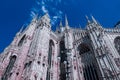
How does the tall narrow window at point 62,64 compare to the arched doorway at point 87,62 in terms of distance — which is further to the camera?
the tall narrow window at point 62,64

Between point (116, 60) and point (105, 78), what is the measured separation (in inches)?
131

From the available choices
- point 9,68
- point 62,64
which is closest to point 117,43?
point 62,64

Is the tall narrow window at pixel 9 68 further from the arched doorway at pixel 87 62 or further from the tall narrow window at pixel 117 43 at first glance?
the tall narrow window at pixel 117 43

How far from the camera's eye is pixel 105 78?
14.2 meters

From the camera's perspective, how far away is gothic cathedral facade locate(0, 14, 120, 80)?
1500cm

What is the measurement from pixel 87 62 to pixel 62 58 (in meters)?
4.08

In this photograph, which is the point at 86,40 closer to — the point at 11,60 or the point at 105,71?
the point at 105,71

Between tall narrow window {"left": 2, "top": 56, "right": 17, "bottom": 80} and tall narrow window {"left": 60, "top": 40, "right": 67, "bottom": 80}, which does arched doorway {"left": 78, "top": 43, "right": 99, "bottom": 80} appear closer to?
tall narrow window {"left": 60, "top": 40, "right": 67, "bottom": 80}

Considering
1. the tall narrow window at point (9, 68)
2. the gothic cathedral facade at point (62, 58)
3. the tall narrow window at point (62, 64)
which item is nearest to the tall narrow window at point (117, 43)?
the gothic cathedral facade at point (62, 58)

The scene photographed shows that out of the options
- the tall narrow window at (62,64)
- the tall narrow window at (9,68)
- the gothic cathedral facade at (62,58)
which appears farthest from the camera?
the tall narrow window at (62,64)

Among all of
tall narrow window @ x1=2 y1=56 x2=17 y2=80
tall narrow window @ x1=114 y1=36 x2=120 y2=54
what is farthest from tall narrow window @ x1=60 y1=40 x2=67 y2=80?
tall narrow window @ x1=114 y1=36 x2=120 y2=54

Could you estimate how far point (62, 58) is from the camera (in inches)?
845

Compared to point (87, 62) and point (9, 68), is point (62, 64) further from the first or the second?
point (9, 68)

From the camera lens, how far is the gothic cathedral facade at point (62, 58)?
49.2ft
